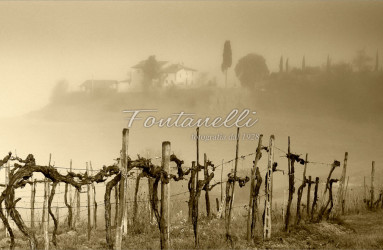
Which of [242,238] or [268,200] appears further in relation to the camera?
[242,238]

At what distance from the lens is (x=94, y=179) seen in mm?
10109

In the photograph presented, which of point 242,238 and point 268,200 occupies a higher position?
point 268,200

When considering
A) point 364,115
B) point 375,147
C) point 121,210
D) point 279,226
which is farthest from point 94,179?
point 364,115

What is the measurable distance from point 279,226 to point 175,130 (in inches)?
2302

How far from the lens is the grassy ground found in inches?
509

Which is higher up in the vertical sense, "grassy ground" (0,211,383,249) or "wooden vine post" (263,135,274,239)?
"wooden vine post" (263,135,274,239)

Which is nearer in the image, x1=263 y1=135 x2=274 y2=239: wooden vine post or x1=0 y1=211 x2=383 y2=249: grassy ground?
x1=0 y1=211 x2=383 y2=249: grassy ground

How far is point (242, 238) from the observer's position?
1362cm

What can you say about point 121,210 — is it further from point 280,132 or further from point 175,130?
point 175,130

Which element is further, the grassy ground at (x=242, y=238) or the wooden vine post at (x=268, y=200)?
the wooden vine post at (x=268, y=200)

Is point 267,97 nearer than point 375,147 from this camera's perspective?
No

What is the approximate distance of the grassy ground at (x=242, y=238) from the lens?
1293cm

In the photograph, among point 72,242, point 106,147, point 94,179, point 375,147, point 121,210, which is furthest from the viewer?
point 106,147

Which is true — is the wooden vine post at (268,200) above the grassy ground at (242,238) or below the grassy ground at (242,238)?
above
